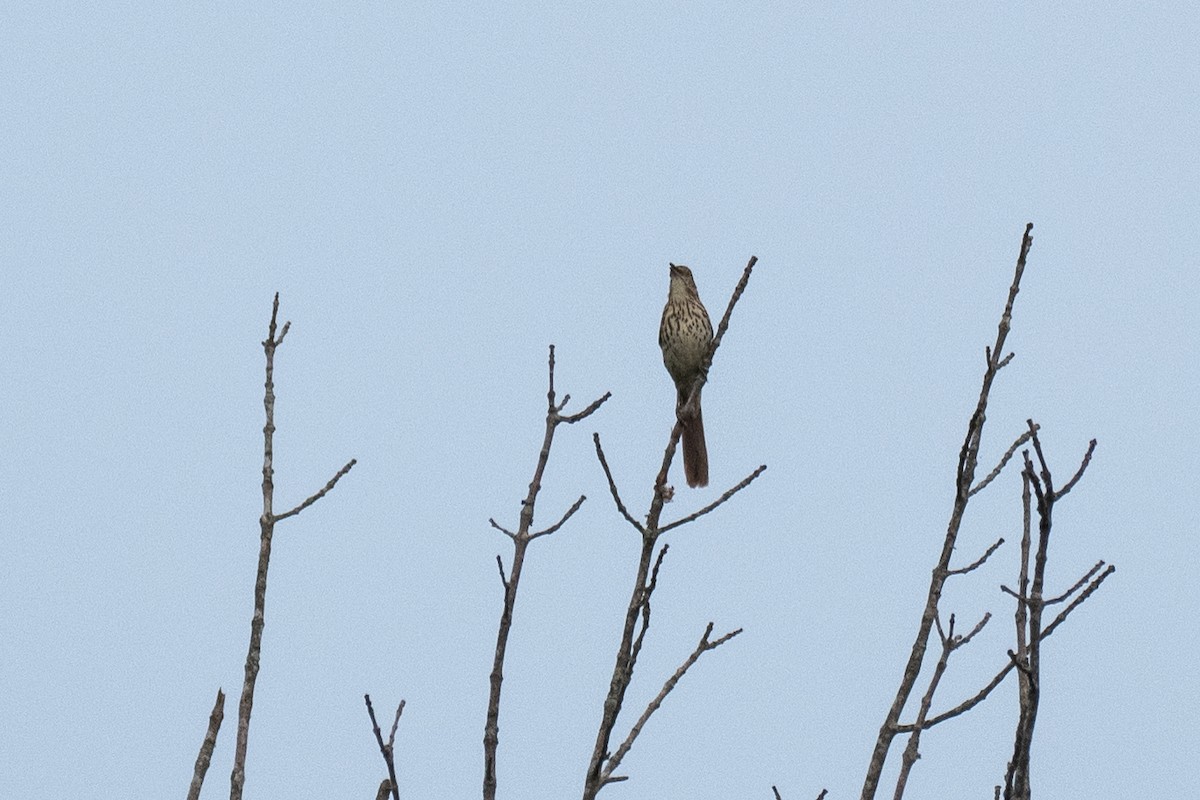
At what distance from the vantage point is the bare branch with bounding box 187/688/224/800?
10.7 ft

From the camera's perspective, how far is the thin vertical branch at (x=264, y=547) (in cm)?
339

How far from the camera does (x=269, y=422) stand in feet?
13.1

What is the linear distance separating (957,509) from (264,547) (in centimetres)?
161

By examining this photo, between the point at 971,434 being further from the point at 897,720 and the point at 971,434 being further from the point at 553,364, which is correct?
the point at 553,364

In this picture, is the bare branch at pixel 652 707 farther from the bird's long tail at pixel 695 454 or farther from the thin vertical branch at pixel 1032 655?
the bird's long tail at pixel 695 454

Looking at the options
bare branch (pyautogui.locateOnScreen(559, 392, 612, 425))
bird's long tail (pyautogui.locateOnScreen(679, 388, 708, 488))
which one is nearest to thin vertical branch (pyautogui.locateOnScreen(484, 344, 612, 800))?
→ bare branch (pyautogui.locateOnScreen(559, 392, 612, 425))

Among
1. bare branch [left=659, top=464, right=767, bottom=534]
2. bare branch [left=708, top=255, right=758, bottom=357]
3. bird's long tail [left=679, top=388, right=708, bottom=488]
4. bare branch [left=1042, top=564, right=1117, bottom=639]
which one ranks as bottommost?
bare branch [left=1042, top=564, right=1117, bottom=639]

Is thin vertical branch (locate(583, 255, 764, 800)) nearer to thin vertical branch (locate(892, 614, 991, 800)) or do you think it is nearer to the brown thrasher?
thin vertical branch (locate(892, 614, 991, 800))

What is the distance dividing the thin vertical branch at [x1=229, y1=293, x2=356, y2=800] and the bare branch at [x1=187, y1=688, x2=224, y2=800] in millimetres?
58

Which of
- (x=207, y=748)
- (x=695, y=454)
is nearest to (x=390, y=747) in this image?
(x=207, y=748)

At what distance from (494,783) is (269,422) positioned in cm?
113

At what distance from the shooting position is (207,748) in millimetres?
3334

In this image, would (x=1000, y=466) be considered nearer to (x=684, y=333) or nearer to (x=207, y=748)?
(x=207, y=748)

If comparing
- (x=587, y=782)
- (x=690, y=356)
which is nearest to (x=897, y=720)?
(x=587, y=782)
